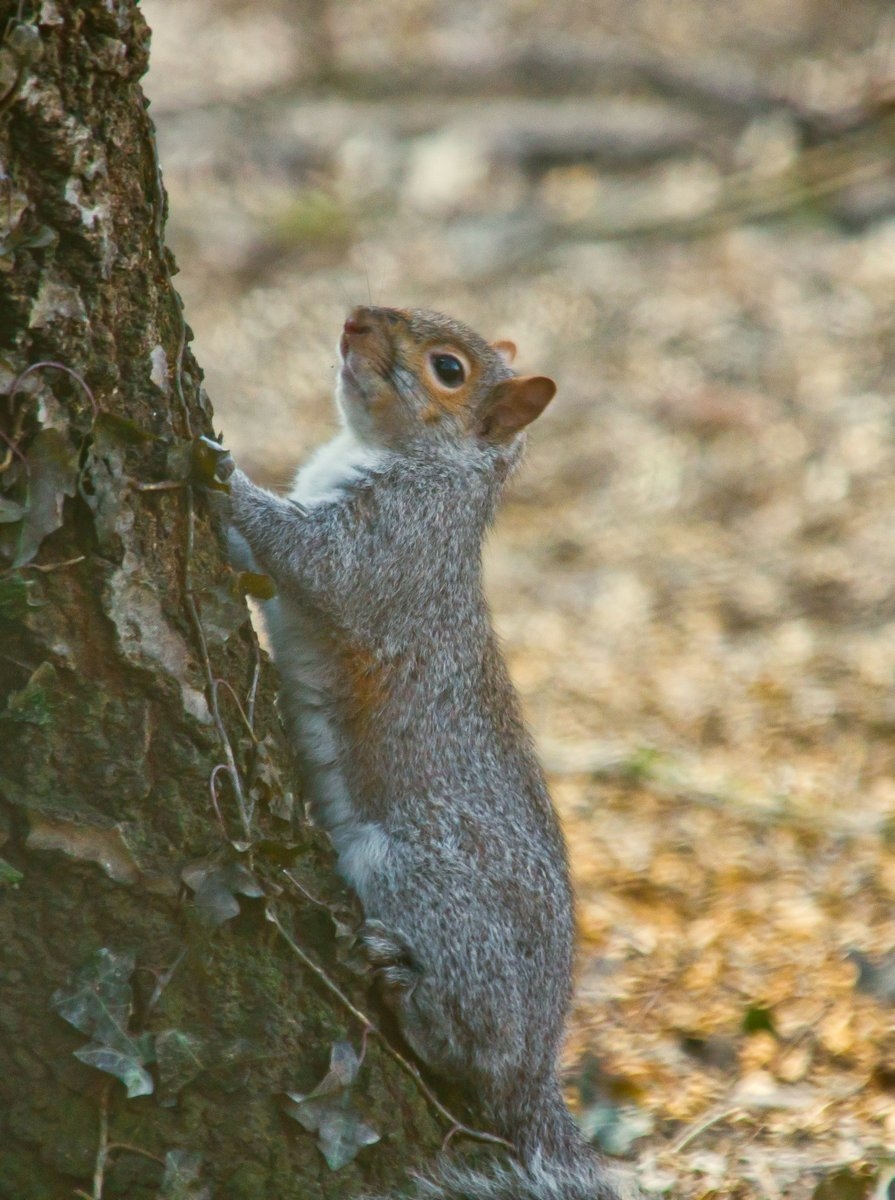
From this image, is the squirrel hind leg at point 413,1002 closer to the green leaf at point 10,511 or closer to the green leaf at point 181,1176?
the green leaf at point 181,1176

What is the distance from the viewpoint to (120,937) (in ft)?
7.86

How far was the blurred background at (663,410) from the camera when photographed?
383cm

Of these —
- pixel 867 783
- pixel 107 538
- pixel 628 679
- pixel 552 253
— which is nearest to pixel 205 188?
pixel 552 253

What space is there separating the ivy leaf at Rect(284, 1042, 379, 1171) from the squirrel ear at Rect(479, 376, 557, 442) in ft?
5.97

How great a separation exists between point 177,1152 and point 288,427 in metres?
5.18

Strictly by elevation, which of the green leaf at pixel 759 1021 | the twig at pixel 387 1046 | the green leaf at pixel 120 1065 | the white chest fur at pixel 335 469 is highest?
the white chest fur at pixel 335 469

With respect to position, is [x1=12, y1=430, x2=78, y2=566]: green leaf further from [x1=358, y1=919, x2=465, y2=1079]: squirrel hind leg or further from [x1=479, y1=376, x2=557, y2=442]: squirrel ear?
[x1=479, y1=376, x2=557, y2=442]: squirrel ear

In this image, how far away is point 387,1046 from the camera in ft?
9.03

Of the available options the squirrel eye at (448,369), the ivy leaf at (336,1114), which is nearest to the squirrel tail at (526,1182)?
the ivy leaf at (336,1114)

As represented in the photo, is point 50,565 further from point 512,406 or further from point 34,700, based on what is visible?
point 512,406

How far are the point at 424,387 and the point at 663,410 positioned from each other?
3559 millimetres

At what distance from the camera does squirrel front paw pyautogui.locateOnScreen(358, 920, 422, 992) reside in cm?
284

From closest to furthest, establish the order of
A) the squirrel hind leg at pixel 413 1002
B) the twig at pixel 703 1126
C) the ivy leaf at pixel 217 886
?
the ivy leaf at pixel 217 886 → the squirrel hind leg at pixel 413 1002 → the twig at pixel 703 1126

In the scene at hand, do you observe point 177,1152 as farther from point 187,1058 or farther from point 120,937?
point 120,937
